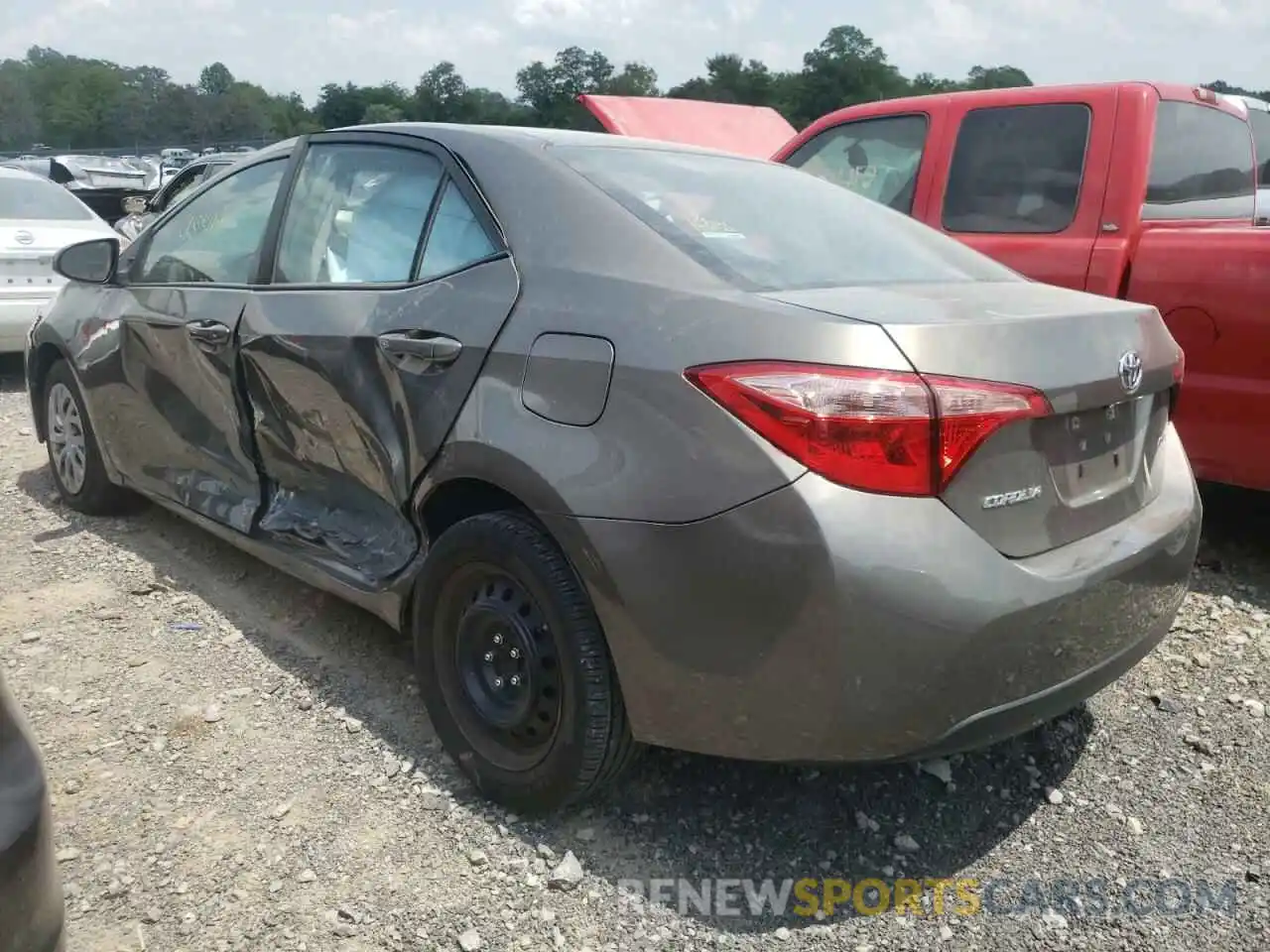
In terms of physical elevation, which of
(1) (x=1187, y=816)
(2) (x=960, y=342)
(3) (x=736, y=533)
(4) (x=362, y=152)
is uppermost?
(4) (x=362, y=152)

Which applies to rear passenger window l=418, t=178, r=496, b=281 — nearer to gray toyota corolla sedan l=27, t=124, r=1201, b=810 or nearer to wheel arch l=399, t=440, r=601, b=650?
gray toyota corolla sedan l=27, t=124, r=1201, b=810

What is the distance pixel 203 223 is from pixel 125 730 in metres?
1.86

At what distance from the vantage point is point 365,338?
2822 mm

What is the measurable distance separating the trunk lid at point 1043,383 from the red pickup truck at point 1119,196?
1361 mm

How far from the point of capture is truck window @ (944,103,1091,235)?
425cm

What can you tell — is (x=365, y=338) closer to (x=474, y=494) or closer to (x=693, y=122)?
(x=474, y=494)

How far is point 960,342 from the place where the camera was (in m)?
2.03

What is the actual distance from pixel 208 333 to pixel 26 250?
5.15 meters

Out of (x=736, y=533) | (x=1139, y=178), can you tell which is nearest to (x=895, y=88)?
(x=1139, y=178)

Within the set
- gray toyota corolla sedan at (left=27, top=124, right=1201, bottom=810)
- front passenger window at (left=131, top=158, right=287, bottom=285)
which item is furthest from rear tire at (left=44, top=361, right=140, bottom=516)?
gray toyota corolla sedan at (left=27, top=124, right=1201, bottom=810)

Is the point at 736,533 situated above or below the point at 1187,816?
above

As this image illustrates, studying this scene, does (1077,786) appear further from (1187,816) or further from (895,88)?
(895,88)

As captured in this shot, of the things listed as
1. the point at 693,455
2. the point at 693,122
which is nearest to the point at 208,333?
the point at 693,455

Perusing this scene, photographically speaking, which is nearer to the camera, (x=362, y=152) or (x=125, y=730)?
(x=125, y=730)
